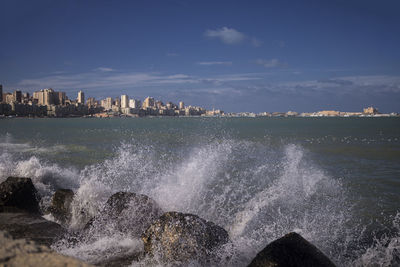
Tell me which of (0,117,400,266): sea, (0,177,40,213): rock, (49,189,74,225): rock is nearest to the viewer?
(0,117,400,266): sea

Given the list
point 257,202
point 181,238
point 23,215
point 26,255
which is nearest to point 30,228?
point 23,215

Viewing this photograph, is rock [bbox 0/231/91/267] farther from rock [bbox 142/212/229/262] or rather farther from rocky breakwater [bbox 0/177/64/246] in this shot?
rocky breakwater [bbox 0/177/64/246]

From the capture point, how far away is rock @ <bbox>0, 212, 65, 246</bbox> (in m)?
6.50

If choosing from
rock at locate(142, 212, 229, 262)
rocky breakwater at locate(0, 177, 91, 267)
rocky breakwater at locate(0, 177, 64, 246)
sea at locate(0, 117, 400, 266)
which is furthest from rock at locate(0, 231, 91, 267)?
rocky breakwater at locate(0, 177, 64, 246)

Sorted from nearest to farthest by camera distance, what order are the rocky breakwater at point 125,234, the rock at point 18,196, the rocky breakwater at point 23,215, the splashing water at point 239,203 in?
the rocky breakwater at point 125,234, the splashing water at point 239,203, the rocky breakwater at point 23,215, the rock at point 18,196

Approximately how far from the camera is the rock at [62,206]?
857 centimetres

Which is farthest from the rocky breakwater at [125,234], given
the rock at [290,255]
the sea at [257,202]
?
the sea at [257,202]

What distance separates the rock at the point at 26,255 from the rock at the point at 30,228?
15.5ft

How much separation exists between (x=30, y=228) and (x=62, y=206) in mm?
1867

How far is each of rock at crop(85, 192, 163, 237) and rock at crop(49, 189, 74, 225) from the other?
1.57 meters

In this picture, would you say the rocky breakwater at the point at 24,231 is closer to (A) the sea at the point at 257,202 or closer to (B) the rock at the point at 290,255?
(A) the sea at the point at 257,202

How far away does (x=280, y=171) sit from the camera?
15.5 meters

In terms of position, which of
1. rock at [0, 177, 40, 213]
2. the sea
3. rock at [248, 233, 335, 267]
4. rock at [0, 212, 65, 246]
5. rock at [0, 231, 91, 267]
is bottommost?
the sea

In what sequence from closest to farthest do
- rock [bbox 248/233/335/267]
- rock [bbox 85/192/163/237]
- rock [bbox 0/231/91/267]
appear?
1. rock [bbox 0/231/91/267]
2. rock [bbox 248/233/335/267]
3. rock [bbox 85/192/163/237]
